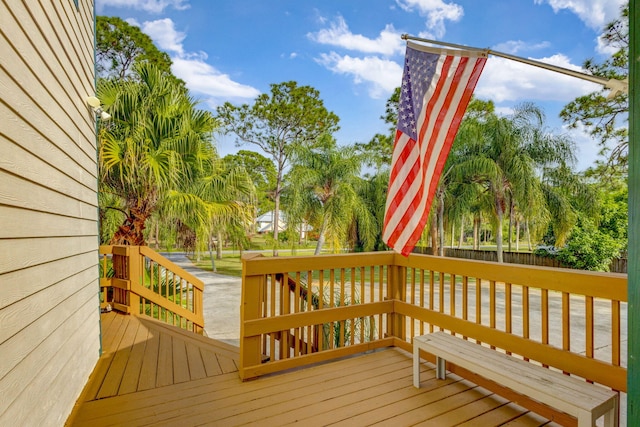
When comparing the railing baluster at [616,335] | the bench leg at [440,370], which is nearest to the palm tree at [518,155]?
the bench leg at [440,370]

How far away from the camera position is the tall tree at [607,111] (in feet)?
32.6

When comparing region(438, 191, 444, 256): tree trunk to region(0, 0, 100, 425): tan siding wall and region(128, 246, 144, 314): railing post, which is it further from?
region(0, 0, 100, 425): tan siding wall

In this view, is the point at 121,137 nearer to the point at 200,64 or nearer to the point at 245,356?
the point at 245,356

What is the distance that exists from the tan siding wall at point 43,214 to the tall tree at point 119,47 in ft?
40.4

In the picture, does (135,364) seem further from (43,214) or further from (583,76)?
(583,76)

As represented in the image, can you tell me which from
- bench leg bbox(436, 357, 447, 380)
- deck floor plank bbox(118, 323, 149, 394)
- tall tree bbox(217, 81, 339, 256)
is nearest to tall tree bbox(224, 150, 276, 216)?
tall tree bbox(217, 81, 339, 256)

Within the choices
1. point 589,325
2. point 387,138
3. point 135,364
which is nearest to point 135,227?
point 135,364

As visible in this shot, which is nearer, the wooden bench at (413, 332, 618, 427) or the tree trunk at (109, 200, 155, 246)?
the wooden bench at (413, 332, 618, 427)

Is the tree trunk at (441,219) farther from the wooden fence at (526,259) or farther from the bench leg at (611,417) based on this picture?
the bench leg at (611,417)

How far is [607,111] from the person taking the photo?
10594 millimetres

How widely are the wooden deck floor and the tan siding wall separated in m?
0.28

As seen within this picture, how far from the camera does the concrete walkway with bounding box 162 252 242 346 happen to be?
7270 mm

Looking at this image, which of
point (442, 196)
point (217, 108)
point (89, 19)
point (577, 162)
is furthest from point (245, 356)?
point (217, 108)

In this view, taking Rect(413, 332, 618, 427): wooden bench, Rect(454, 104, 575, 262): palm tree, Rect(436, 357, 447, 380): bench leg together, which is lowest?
Rect(436, 357, 447, 380): bench leg
